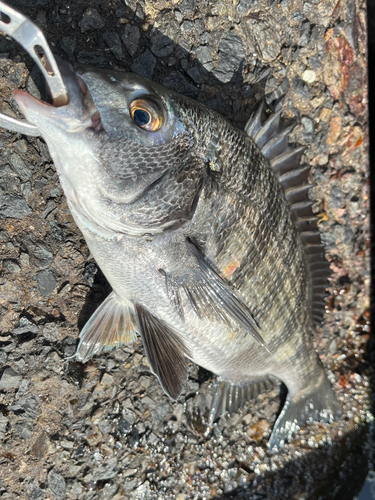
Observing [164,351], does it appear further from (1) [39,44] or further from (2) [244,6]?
(2) [244,6]

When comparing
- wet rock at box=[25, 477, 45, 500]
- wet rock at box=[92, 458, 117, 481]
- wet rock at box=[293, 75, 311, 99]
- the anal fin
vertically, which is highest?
wet rock at box=[293, 75, 311, 99]

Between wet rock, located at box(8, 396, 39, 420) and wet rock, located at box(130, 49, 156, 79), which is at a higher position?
wet rock, located at box(130, 49, 156, 79)

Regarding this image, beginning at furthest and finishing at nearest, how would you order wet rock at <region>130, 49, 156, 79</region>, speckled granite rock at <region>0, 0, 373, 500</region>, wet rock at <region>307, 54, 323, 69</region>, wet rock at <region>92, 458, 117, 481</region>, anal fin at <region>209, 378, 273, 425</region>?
1. wet rock at <region>307, 54, 323, 69</region>
2. anal fin at <region>209, 378, 273, 425</region>
3. wet rock at <region>92, 458, 117, 481</region>
4. wet rock at <region>130, 49, 156, 79</region>
5. speckled granite rock at <region>0, 0, 373, 500</region>

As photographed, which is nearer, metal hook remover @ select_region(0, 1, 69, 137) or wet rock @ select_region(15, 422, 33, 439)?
metal hook remover @ select_region(0, 1, 69, 137)

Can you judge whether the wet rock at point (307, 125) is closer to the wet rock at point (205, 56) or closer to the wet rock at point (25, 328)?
the wet rock at point (205, 56)

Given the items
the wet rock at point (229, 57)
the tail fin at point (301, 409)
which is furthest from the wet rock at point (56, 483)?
the wet rock at point (229, 57)

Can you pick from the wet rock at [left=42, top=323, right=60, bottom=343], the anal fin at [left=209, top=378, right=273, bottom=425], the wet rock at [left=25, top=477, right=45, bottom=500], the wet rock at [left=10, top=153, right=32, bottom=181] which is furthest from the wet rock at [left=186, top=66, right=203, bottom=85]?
the wet rock at [left=25, top=477, right=45, bottom=500]

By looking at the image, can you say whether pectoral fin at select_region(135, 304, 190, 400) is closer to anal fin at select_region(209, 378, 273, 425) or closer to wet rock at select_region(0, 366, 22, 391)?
anal fin at select_region(209, 378, 273, 425)
